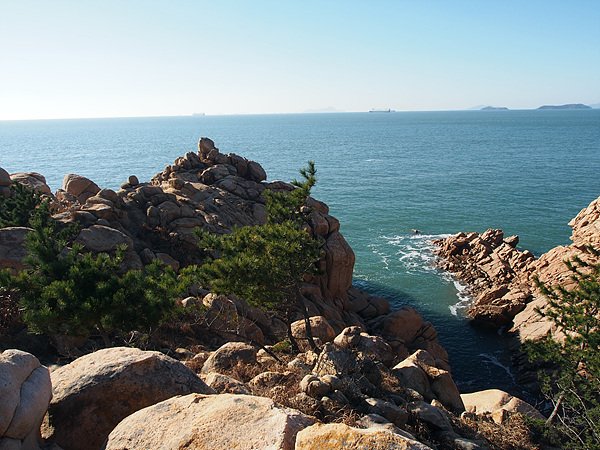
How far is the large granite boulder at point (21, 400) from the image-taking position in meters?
7.89

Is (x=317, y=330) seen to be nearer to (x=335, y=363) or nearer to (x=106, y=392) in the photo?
(x=335, y=363)

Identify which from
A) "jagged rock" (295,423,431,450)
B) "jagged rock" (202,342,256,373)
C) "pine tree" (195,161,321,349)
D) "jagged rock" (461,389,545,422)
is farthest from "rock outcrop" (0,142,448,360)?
"jagged rock" (295,423,431,450)

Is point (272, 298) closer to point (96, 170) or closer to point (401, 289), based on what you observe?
point (401, 289)

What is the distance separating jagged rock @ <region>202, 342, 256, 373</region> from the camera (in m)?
16.6

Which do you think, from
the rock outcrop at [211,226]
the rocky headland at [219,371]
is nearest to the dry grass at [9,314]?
the rocky headland at [219,371]

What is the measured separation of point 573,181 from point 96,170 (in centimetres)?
11469

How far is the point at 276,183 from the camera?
4528cm

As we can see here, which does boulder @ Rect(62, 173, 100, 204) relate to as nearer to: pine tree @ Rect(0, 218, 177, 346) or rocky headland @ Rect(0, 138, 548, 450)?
rocky headland @ Rect(0, 138, 548, 450)

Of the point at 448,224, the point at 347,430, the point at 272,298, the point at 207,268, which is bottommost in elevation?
the point at 448,224

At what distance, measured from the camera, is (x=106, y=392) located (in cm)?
990

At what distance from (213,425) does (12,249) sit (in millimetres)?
21559

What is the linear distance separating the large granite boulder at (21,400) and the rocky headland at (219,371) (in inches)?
0.9

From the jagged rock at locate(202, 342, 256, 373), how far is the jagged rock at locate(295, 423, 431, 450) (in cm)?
1048

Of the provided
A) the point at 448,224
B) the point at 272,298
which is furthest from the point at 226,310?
the point at 448,224
